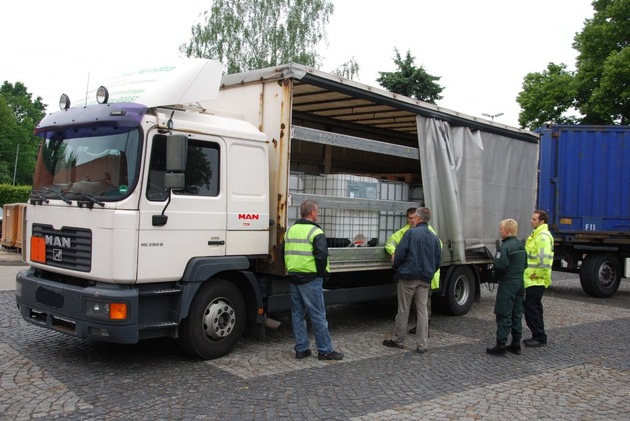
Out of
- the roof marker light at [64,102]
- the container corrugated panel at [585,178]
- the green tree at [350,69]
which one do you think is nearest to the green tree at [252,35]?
the green tree at [350,69]

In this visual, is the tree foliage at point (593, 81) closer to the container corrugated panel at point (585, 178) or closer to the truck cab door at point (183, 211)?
the container corrugated panel at point (585, 178)

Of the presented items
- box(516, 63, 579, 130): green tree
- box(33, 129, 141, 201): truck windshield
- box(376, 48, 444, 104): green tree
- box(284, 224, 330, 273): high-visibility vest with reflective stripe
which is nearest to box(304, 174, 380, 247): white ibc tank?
box(284, 224, 330, 273): high-visibility vest with reflective stripe

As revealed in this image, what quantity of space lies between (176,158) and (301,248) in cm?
156

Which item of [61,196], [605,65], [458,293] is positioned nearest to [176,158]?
[61,196]

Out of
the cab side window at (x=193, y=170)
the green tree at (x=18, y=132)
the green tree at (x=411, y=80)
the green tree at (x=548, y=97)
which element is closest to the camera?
the cab side window at (x=193, y=170)

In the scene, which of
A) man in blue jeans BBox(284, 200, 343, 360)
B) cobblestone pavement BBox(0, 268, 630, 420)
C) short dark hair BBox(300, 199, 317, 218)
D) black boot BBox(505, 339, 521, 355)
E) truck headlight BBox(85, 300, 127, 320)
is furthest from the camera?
black boot BBox(505, 339, 521, 355)

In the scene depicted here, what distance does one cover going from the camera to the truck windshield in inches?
218

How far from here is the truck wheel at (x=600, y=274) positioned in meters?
12.4

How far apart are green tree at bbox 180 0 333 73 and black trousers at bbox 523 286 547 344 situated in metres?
25.3

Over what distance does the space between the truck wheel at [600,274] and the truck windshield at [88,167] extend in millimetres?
10265

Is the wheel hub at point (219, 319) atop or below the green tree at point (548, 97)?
below

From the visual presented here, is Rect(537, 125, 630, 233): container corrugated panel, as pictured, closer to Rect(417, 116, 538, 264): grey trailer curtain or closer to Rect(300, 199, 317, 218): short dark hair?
Rect(417, 116, 538, 264): grey trailer curtain

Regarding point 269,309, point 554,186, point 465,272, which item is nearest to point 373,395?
point 269,309

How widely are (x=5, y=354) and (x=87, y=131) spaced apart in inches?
96.4
